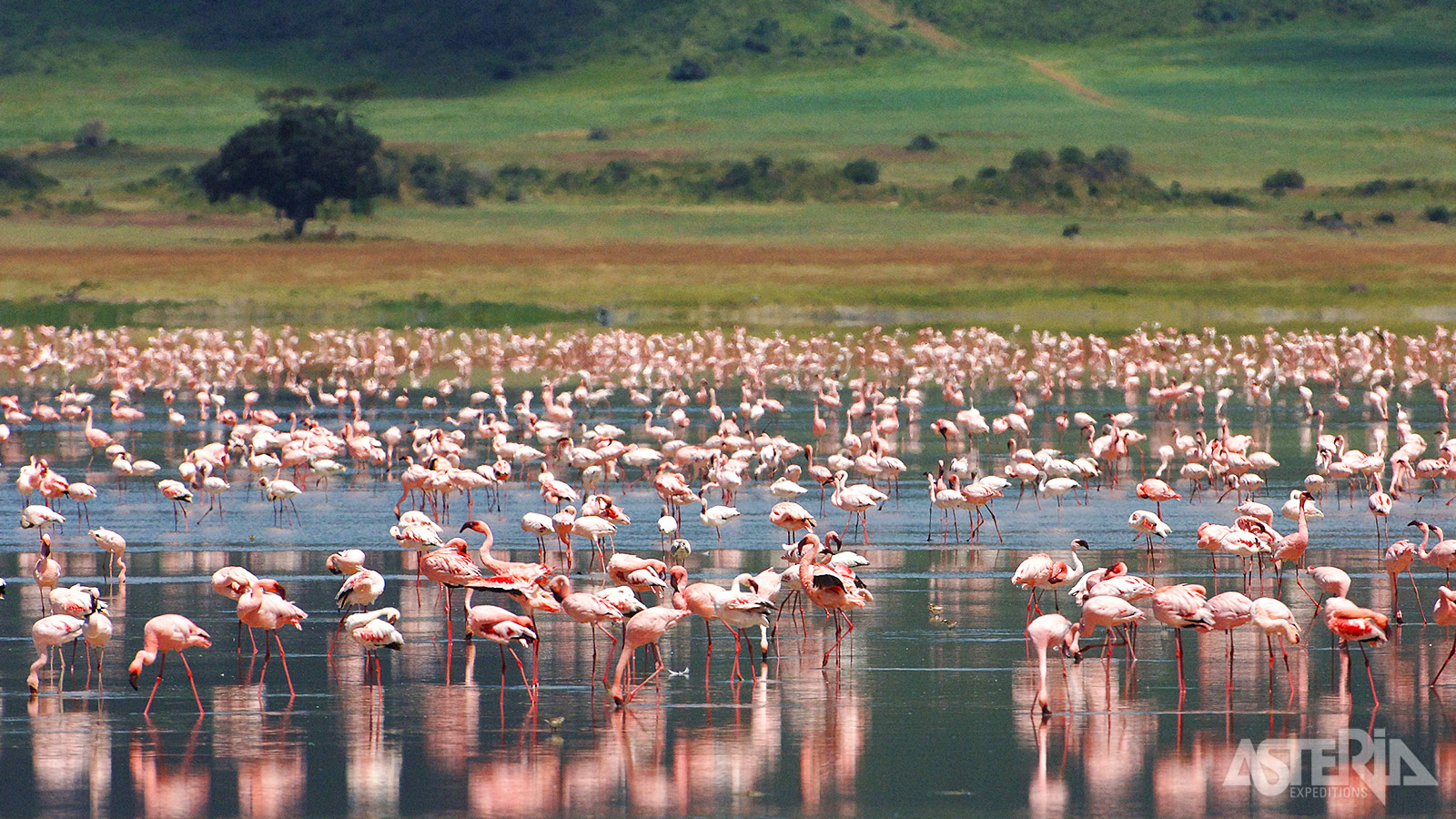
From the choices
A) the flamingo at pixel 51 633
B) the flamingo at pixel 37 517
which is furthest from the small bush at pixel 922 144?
the flamingo at pixel 51 633

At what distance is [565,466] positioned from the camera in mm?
22562

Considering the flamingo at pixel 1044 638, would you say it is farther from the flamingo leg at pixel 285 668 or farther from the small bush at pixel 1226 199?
the small bush at pixel 1226 199

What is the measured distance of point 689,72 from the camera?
128m

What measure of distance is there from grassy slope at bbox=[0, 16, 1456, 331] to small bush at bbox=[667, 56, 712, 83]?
4.12 feet

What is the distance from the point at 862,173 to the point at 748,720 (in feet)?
248

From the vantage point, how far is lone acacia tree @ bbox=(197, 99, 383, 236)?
2822 inches

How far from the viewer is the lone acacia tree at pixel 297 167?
71.7 meters

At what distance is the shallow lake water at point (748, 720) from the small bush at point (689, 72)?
11465 cm

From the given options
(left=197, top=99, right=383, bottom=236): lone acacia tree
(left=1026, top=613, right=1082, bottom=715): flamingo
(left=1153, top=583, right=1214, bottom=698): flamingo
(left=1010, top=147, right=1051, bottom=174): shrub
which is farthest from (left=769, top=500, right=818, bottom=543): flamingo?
(left=1010, top=147, right=1051, bottom=174): shrub

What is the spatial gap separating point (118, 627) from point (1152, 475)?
42.1 feet

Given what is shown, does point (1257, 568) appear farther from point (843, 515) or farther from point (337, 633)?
point (337, 633)

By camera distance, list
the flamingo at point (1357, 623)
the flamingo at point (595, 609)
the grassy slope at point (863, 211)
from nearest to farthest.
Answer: the flamingo at point (1357, 623)
the flamingo at point (595, 609)
the grassy slope at point (863, 211)

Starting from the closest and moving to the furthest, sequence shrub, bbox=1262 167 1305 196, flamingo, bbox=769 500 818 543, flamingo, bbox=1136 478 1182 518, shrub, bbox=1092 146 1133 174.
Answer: flamingo, bbox=769 500 818 543
flamingo, bbox=1136 478 1182 518
shrub, bbox=1262 167 1305 196
shrub, bbox=1092 146 1133 174

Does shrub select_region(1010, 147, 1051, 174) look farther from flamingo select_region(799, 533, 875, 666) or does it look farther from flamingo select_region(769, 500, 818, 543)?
flamingo select_region(799, 533, 875, 666)
